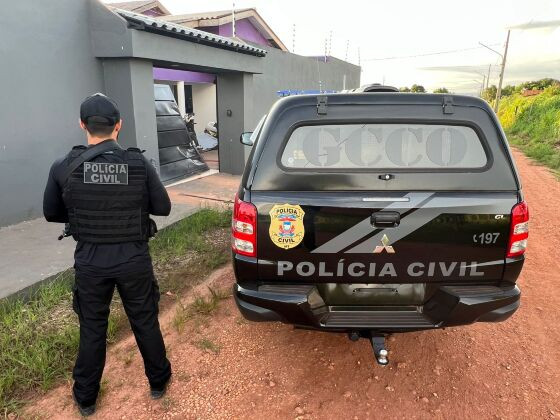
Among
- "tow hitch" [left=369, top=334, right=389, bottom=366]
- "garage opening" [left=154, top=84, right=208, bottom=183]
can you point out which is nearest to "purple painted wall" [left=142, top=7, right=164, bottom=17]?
"garage opening" [left=154, top=84, right=208, bottom=183]

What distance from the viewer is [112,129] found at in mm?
2330

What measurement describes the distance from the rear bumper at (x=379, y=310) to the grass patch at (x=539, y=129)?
11.2 meters

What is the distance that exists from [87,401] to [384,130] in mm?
2427

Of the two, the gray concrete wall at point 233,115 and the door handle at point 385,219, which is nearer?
the door handle at point 385,219

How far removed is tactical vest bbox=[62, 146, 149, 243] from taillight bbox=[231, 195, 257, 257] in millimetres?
556

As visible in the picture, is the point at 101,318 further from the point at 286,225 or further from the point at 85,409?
the point at 286,225

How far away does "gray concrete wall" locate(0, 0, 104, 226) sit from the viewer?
5.31 m

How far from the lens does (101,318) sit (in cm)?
243

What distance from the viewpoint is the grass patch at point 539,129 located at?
1470cm

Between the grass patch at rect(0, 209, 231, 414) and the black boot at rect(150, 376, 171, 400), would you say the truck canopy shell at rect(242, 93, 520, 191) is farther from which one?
the grass patch at rect(0, 209, 231, 414)

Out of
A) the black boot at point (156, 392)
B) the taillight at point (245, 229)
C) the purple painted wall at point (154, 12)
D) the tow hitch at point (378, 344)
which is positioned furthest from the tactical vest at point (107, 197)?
the purple painted wall at point (154, 12)

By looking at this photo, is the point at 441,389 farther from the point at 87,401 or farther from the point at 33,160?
the point at 33,160

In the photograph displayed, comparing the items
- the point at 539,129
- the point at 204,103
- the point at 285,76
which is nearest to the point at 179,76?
the point at 204,103

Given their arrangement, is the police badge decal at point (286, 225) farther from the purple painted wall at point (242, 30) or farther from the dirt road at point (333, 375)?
the purple painted wall at point (242, 30)
